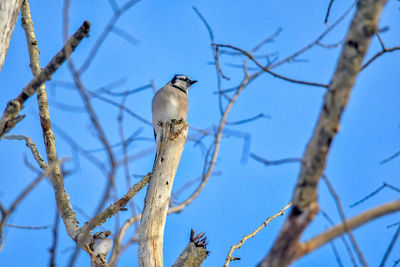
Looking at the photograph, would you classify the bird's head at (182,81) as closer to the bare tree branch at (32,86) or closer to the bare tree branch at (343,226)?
the bare tree branch at (32,86)

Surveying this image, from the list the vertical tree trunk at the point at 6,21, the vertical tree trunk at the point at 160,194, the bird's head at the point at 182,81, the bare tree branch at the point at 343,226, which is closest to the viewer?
the bare tree branch at the point at 343,226

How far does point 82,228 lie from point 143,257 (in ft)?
2.46

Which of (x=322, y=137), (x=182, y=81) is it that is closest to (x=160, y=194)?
(x=322, y=137)

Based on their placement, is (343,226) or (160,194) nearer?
(343,226)

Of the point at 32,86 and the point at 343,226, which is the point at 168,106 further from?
the point at 343,226

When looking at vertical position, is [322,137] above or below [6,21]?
below

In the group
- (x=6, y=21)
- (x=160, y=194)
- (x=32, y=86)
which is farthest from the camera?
(x=160, y=194)

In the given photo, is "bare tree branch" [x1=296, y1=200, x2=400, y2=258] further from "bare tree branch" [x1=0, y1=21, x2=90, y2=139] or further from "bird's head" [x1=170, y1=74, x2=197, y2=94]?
"bird's head" [x1=170, y1=74, x2=197, y2=94]

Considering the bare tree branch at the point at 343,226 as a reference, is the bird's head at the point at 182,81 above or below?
above

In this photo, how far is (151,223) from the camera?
3752mm

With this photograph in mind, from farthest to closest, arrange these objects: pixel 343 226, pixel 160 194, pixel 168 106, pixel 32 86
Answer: pixel 168 106, pixel 160 194, pixel 32 86, pixel 343 226

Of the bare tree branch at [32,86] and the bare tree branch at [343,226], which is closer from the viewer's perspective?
the bare tree branch at [343,226]

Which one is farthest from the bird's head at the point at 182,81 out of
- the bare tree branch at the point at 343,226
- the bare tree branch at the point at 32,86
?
the bare tree branch at the point at 343,226

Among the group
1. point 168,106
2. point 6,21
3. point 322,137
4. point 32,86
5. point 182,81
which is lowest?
point 322,137
